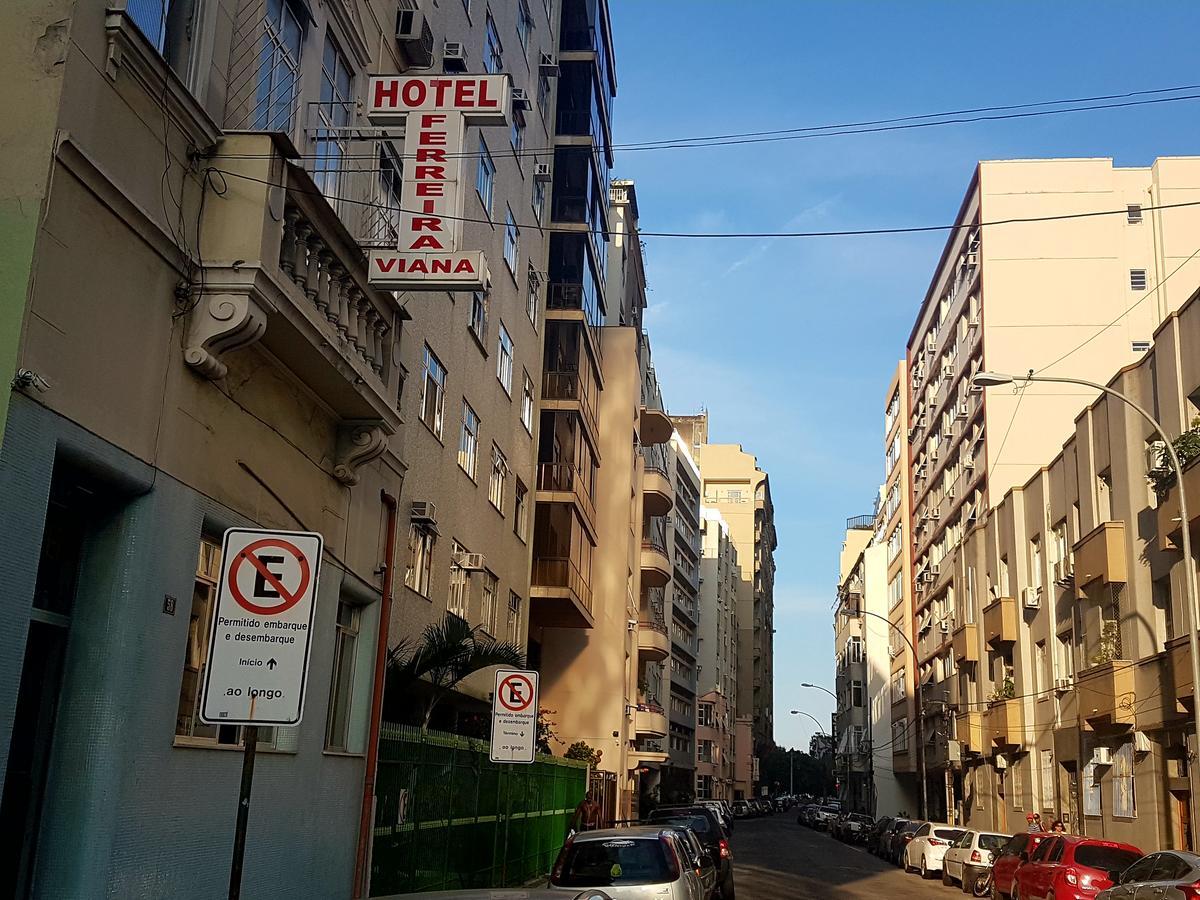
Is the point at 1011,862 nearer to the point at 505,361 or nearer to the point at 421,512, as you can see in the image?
the point at 421,512

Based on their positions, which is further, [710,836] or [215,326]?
[710,836]

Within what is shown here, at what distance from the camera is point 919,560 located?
64.4m

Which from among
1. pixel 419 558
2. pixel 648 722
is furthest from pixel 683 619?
pixel 419 558

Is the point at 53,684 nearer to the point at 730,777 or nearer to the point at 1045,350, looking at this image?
the point at 1045,350

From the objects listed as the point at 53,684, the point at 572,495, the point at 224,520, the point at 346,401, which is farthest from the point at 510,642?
the point at 53,684

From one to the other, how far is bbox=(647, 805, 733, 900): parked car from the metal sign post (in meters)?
13.4

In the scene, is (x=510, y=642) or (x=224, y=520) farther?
(x=510, y=642)

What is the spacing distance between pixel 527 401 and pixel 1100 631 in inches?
616

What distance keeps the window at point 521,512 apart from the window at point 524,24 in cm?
1039

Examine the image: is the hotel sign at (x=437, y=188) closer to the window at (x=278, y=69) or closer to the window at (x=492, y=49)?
the window at (x=278, y=69)

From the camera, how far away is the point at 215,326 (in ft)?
31.2

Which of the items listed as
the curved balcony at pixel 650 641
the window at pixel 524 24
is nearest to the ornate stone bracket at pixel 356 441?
the window at pixel 524 24

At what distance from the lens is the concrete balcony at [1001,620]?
132 feet

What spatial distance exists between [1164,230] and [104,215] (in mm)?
45718
